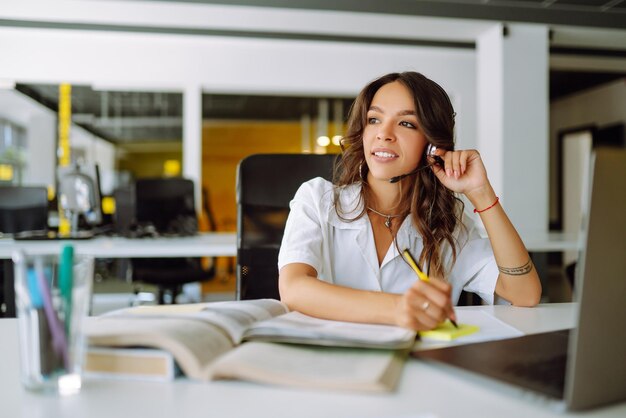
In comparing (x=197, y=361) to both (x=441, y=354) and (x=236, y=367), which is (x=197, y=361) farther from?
(x=441, y=354)

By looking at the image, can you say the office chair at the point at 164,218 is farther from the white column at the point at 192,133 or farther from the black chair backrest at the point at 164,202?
the white column at the point at 192,133

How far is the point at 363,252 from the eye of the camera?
147 centimetres

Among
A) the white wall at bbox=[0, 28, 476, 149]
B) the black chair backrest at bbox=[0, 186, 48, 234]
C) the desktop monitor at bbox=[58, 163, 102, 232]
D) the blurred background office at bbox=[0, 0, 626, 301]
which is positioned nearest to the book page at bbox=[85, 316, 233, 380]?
the desktop monitor at bbox=[58, 163, 102, 232]

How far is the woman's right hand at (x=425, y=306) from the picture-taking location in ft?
2.72

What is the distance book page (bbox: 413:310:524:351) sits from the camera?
84 cm

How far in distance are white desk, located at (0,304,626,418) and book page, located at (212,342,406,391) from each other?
0.5 inches

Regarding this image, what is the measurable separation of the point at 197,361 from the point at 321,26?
212 inches

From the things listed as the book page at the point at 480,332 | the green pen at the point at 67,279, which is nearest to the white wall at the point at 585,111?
the book page at the point at 480,332

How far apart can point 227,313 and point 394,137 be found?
31.4 inches

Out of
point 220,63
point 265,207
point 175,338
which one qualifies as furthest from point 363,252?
point 220,63

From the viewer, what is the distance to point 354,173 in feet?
5.24

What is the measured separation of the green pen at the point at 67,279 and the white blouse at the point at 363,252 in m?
0.81

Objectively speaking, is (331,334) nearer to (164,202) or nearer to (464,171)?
(464,171)

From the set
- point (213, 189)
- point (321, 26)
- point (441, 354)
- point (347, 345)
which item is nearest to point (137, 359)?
point (347, 345)
